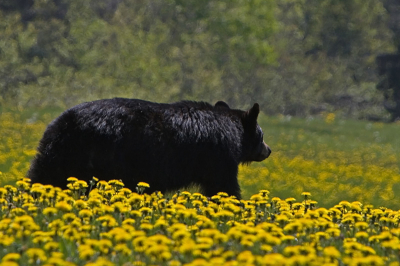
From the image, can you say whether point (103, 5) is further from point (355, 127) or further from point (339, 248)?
point (339, 248)

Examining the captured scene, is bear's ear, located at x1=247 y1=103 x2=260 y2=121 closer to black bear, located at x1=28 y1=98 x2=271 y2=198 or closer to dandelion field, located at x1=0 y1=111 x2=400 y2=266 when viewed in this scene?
black bear, located at x1=28 y1=98 x2=271 y2=198

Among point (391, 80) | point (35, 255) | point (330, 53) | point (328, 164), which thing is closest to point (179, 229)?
point (35, 255)

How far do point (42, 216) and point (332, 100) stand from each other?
4585cm

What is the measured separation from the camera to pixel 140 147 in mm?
6473

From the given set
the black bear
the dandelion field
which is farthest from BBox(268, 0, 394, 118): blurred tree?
the black bear

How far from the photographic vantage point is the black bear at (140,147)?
6328 mm

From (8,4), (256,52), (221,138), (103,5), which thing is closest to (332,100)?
(256,52)

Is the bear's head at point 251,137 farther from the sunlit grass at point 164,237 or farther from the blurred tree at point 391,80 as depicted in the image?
the blurred tree at point 391,80

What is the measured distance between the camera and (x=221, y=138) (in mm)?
7160

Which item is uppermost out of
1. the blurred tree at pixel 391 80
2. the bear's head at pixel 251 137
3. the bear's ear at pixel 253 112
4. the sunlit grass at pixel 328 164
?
the blurred tree at pixel 391 80

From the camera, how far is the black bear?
6.33 m

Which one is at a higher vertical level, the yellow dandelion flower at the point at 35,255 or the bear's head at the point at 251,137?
the bear's head at the point at 251,137

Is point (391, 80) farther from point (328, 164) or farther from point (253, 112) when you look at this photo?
point (253, 112)

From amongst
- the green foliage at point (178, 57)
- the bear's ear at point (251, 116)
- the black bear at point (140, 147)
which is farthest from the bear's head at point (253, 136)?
the green foliage at point (178, 57)
